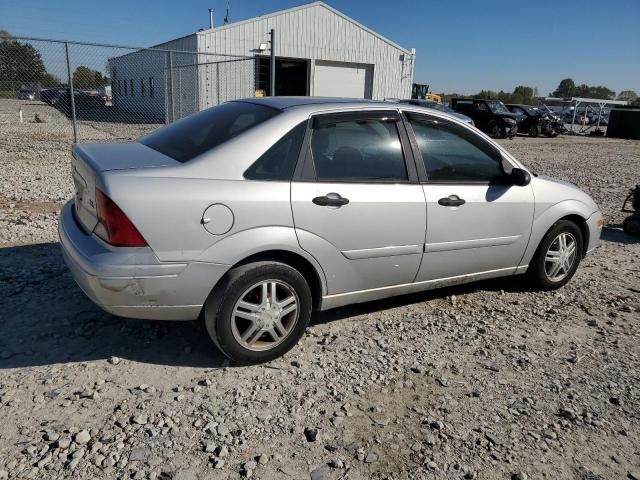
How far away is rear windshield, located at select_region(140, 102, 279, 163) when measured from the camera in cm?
331

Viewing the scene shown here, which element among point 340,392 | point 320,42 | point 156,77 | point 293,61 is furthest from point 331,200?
point 156,77

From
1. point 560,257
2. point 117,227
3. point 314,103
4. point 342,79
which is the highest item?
point 342,79

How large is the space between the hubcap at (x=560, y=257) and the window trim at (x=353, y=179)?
1.78 meters

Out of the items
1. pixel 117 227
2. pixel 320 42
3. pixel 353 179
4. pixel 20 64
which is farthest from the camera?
pixel 320 42

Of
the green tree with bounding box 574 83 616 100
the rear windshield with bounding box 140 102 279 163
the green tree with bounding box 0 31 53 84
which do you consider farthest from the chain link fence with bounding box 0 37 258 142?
the green tree with bounding box 574 83 616 100

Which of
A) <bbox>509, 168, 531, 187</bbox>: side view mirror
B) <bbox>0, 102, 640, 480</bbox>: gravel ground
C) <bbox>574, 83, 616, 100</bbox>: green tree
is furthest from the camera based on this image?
<bbox>574, 83, 616, 100</bbox>: green tree

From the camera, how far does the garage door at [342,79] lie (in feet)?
92.8

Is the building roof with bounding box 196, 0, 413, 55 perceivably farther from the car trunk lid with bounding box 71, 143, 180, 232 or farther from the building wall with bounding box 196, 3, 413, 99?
the car trunk lid with bounding box 71, 143, 180, 232

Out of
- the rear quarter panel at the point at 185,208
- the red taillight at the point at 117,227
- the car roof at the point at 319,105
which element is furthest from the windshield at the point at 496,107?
the red taillight at the point at 117,227

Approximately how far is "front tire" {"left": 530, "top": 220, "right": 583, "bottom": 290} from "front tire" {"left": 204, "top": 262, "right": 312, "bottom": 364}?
239 cm

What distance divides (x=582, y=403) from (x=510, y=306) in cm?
144

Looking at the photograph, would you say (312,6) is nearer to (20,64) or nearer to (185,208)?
(20,64)

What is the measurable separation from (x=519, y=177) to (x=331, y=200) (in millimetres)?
1731

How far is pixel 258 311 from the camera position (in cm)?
321
